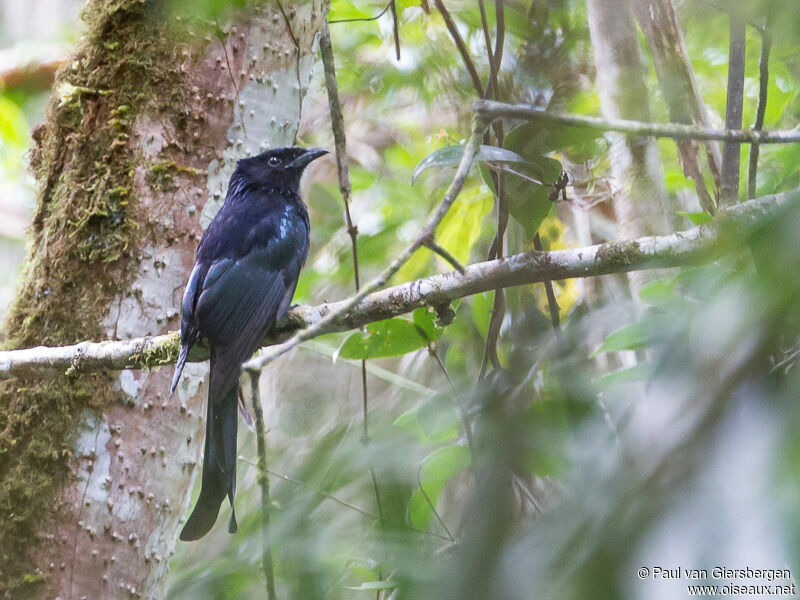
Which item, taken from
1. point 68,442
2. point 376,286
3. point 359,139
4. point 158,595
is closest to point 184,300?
point 68,442

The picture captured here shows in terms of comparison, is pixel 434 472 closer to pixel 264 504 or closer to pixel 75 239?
pixel 264 504

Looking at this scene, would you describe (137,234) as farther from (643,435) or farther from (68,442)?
(643,435)

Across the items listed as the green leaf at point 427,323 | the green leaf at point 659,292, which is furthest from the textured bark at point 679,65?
the green leaf at point 427,323

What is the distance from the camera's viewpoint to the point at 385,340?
7.38 feet

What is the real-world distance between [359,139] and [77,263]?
135 inches

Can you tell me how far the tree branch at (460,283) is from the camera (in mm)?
1748

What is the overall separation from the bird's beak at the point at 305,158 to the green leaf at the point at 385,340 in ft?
4.32

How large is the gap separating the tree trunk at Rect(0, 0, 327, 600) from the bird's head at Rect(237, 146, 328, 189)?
115mm

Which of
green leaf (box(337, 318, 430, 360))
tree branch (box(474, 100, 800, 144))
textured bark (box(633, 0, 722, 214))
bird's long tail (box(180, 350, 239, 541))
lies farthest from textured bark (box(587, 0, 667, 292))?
bird's long tail (box(180, 350, 239, 541))

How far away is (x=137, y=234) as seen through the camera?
107 inches

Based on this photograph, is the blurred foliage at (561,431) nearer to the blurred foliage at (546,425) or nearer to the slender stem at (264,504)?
the blurred foliage at (546,425)

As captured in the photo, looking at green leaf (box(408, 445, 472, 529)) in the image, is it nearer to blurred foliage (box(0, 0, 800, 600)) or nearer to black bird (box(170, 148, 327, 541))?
blurred foliage (box(0, 0, 800, 600))

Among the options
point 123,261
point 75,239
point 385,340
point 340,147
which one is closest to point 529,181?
point 385,340

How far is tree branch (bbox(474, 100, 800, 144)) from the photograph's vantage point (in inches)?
51.9
